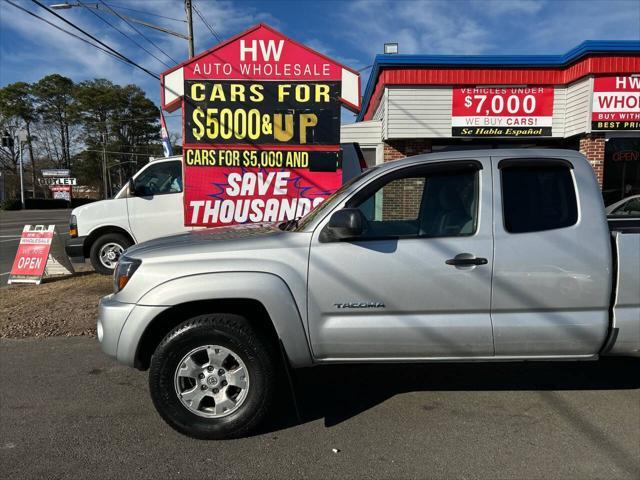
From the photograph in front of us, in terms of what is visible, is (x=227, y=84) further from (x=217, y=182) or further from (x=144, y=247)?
(x=144, y=247)

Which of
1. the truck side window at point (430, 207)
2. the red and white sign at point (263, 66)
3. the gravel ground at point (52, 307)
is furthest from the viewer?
the red and white sign at point (263, 66)

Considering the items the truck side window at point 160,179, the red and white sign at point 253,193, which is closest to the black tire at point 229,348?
the red and white sign at point 253,193

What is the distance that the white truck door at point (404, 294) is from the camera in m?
3.10

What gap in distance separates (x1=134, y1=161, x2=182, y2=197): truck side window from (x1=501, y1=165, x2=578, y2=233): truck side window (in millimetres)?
6445

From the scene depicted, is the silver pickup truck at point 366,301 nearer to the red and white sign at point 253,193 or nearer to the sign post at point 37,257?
the red and white sign at point 253,193

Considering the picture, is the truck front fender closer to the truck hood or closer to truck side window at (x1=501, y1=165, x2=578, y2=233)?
the truck hood

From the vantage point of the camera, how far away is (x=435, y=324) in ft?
10.3

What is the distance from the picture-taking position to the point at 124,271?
10.7 feet

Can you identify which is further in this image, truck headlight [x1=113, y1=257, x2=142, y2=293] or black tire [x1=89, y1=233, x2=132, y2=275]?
black tire [x1=89, y1=233, x2=132, y2=275]

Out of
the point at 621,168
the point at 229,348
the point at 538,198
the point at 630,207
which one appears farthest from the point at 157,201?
the point at 621,168

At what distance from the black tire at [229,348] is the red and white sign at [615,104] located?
39.8 ft

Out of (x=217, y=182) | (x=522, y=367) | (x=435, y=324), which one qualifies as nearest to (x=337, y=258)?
(x=435, y=324)

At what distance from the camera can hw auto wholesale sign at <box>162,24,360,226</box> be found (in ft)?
24.3

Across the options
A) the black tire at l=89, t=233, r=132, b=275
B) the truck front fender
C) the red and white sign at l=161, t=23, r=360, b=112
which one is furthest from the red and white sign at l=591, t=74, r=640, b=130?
the truck front fender
